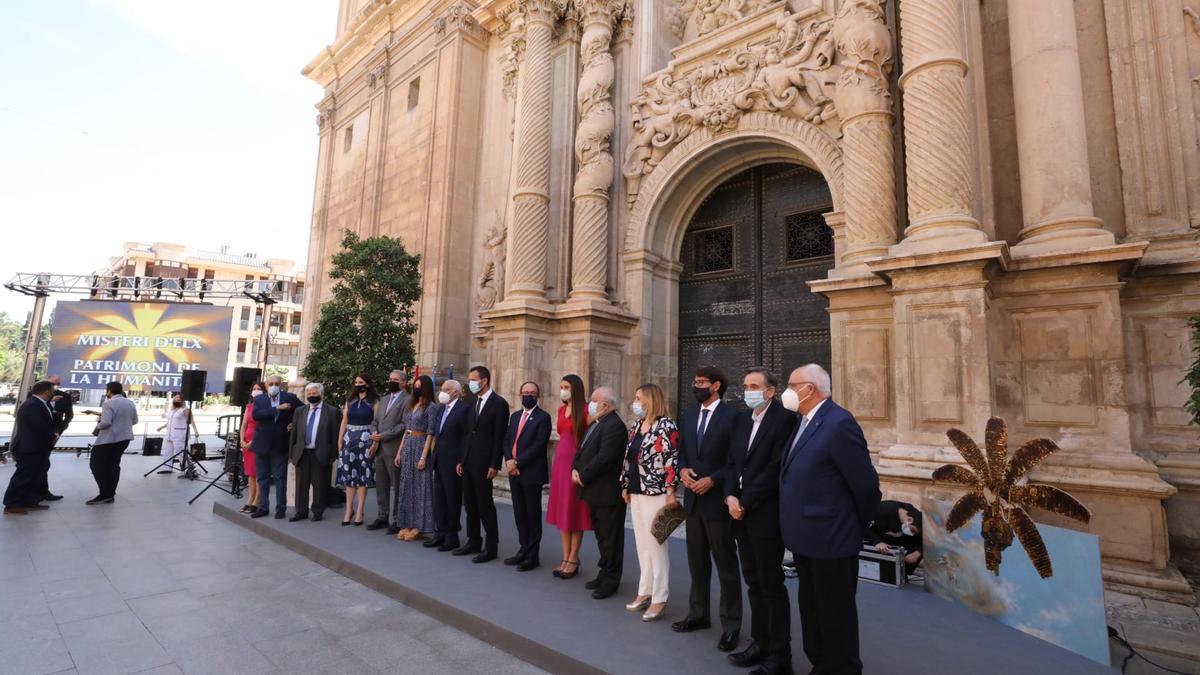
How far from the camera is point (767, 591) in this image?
343 cm

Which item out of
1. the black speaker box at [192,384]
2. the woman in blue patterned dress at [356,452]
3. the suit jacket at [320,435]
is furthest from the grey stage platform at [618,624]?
the black speaker box at [192,384]

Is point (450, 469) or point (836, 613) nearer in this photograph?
point (836, 613)

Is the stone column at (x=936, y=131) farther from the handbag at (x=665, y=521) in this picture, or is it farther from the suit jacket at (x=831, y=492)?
the handbag at (x=665, y=521)

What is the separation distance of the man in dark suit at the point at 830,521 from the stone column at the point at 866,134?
3.92 m

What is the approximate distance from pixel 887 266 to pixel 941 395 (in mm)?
1295

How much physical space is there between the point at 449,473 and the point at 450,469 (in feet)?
0.14

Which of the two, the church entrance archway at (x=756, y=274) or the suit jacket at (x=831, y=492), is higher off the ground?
the church entrance archway at (x=756, y=274)

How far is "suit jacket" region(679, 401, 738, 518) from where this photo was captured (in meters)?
3.92

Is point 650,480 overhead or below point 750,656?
overhead

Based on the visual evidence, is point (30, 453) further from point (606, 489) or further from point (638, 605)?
point (638, 605)

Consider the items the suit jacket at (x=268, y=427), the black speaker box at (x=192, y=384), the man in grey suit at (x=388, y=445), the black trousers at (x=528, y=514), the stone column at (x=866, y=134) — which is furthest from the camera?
the black speaker box at (x=192, y=384)

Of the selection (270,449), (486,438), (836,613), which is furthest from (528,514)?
(270,449)

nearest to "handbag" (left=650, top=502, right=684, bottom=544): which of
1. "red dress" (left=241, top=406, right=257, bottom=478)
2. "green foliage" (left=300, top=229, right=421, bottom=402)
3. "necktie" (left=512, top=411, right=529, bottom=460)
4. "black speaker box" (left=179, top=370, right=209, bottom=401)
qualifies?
"necktie" (left=512, top=411, right=529, bottom=460)

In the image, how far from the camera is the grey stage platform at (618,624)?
3.50 meters
